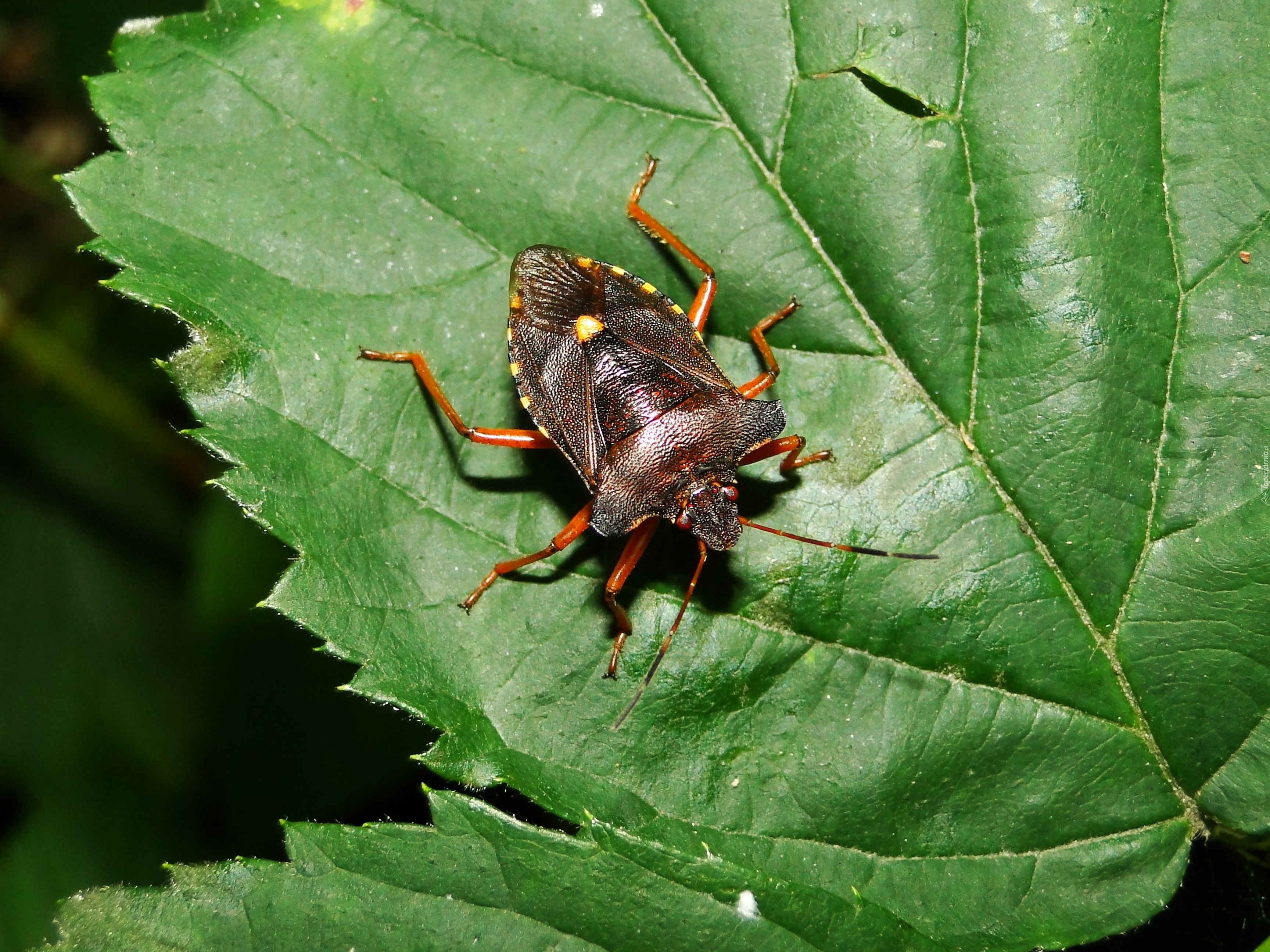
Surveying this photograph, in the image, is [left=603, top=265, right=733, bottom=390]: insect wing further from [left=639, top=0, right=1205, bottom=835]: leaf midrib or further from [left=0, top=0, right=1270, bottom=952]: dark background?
[left=0, top=0, right=1270, bottom=952]: dark background

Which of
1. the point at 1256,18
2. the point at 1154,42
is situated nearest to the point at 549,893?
the point at 1154,42

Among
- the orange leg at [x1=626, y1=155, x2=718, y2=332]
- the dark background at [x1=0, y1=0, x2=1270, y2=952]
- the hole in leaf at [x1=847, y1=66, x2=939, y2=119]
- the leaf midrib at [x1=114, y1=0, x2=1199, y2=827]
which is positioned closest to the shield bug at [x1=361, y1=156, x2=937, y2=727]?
the orange leg at [x1=626, y1=155, x2=718, y2=332]

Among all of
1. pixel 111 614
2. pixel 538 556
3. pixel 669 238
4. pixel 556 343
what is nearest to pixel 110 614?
pixel 111 614

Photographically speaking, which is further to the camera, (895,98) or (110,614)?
(110,614)

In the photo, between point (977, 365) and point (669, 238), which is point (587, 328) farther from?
point (977, 365)

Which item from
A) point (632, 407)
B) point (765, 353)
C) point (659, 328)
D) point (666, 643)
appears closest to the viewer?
point (666, 643)

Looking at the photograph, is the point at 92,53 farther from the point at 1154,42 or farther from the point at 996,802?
the point at 996,802

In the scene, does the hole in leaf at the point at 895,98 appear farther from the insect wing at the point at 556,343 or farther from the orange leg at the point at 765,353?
the insect wing at the point at 556,343

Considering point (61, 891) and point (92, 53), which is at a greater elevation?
point (92, 53)
